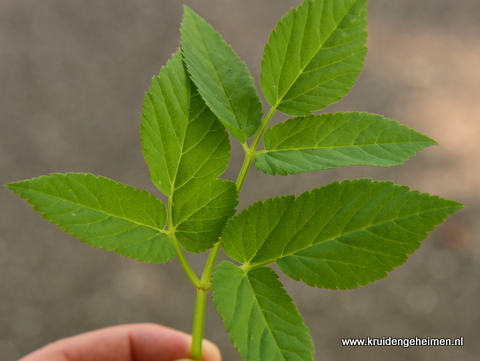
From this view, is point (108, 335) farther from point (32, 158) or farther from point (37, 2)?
point (37, 2)

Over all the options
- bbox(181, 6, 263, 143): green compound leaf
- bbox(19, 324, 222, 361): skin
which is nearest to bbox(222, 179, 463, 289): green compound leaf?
bbox(181, 6, 263, 143): green compound leaf

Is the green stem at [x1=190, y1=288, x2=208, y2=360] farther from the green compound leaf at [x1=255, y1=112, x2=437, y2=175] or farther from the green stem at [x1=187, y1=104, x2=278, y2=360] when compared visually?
the green compound leaf at [x1=255, y1=112, x2=437, y2=175]

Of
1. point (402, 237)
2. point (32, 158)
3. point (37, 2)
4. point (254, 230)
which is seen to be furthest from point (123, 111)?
point (402, 237)

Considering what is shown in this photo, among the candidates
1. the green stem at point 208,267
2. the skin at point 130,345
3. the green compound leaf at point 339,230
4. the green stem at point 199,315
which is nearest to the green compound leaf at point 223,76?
the green stem at point 208,267

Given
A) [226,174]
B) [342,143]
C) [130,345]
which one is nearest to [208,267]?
[342,143]

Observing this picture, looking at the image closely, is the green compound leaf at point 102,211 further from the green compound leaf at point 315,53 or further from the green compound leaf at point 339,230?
the green compound leaf at point 315,53

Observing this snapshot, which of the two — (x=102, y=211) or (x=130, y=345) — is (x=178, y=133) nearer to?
(x=102, y=211)
